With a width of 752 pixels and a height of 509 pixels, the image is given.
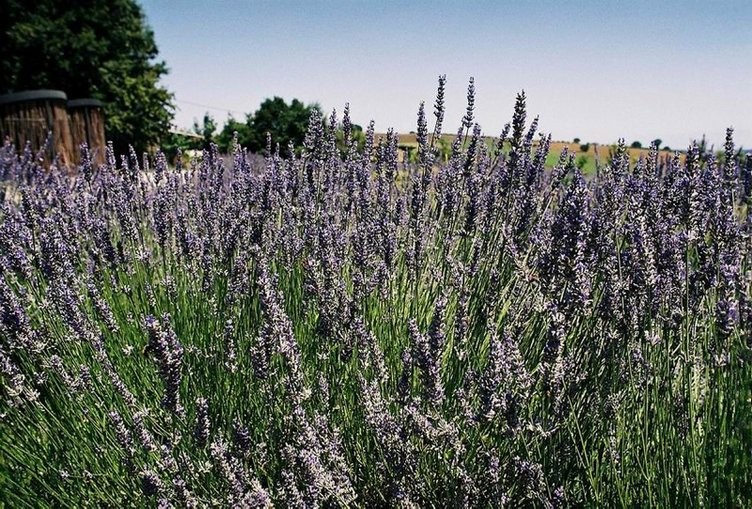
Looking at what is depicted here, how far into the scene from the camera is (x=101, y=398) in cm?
237

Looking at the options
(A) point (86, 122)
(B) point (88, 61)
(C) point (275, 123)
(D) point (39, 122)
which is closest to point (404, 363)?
(D) point (39, 122)

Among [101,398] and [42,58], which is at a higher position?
[42,58]

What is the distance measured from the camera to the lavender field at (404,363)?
1670 millimetres

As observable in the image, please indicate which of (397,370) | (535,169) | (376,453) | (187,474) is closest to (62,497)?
(187,474)

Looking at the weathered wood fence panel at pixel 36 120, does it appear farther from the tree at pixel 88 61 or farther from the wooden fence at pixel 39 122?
the tree at pixel 88 61

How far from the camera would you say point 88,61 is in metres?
18.9

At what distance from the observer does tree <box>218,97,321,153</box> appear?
1800 cm

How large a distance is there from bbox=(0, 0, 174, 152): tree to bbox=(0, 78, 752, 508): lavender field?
A: 17.6m

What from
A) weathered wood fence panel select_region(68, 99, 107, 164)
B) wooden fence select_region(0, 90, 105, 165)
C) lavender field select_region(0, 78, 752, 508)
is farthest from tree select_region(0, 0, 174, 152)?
lavender field select_region(0, 78, 752, 508)

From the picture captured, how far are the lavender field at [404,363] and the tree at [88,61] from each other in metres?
17.6

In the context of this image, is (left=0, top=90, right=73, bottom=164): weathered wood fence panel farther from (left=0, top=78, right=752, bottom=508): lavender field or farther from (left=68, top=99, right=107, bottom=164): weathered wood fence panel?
(left=0, top=78, right=752, bottom=508): lavender field

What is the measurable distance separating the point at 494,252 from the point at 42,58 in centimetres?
1969

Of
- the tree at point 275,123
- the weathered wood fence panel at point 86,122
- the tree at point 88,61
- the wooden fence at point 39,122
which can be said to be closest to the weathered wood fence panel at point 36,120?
the wooden fence at point 39,122

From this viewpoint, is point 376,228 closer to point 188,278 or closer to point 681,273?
point 188,278
